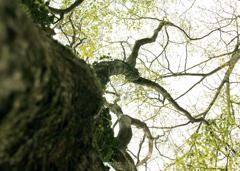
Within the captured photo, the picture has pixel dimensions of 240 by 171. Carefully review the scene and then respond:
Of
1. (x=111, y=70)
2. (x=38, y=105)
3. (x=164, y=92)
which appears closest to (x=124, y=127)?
(x=111, y=70)

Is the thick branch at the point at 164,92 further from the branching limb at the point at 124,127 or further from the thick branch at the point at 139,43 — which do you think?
the branching limb at the point at 124,127

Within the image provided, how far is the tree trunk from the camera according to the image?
0.95 m

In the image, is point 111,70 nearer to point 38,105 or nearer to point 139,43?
point 139,43

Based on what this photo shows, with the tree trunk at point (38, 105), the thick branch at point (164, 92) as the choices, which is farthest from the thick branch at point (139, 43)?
the tree trunk at point (38, 105)

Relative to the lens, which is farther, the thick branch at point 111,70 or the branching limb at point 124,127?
the branching limb at point 124,127

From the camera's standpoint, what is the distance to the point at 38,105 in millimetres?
1392

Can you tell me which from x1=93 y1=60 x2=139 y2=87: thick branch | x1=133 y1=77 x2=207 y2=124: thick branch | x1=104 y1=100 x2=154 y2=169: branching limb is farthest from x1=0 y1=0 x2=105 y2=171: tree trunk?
x1=133 y1=77 x2=207 y2=124: thick branch

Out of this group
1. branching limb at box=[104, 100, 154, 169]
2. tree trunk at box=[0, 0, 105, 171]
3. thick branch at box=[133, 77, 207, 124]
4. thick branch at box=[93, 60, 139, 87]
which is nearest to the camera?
tree trunk at box=[0, 0, 105, 171]

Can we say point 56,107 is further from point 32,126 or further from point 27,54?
point 27,54

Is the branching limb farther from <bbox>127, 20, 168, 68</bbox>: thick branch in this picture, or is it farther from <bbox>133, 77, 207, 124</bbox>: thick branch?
<bbox>127, 20, 168, 68</bbox>: thick branch

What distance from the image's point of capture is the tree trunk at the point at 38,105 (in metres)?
0.95

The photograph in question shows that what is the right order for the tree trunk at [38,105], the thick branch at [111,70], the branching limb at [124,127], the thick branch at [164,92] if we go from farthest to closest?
the thick branch at [164,92] → the branching limb at [124,127] → the thick branch at [111,70] → the tree trunk at [38,105]

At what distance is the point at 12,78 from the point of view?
3.09 feet

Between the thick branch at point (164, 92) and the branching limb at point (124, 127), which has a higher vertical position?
the thick branch at point (164, 92)
